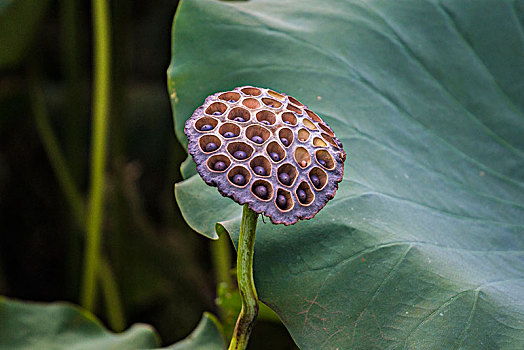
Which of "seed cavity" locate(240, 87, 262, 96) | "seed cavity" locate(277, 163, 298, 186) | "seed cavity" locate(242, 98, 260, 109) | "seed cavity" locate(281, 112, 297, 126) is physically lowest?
"seed cavity" locate(277, 163, 298, 186)

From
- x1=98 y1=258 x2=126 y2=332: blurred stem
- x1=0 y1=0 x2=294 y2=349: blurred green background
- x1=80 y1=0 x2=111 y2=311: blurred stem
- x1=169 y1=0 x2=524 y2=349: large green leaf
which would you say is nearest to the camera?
x1=169 y1=0 x2=524 y2=349: large green leaf

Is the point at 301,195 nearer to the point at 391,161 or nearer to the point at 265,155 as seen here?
the point at 265,155

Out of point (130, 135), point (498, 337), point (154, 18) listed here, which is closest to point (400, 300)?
point (498, 337)

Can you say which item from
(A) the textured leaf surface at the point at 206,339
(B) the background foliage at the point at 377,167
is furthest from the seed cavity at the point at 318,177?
(A) the textured leaf surface at the point at 206,339

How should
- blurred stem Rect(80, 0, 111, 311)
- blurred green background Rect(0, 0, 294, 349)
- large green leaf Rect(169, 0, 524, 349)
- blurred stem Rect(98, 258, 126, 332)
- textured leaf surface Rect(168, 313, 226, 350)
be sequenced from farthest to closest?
blurred green background Rect(0, 0, 294, 349), blurred stem Rect(98, 258, 126, 332), blurred stem Rect(80, 0, 111, 311), textured leaf surface Rect(168, 313, 226, 350), large green leaf Rect(169, 0, 524, 349)

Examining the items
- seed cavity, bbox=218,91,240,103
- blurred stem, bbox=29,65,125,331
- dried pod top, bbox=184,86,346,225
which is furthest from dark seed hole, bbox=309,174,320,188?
blurred stem, bbox=29,65,125,331

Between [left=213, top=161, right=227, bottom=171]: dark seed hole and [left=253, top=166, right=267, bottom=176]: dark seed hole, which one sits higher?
[left=253, top=166, right=267, bottom=176]: dark seed hole

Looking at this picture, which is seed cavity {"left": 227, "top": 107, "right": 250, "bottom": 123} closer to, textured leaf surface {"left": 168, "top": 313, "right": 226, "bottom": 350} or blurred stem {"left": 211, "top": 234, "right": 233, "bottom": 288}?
textured leaf surface {"left": 168, "top": 313, "right": 226, "bottom": 350}

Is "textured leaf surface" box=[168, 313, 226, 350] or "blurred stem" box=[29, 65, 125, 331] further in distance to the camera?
"blurred stem" box=[29, 65, 125, 331]
